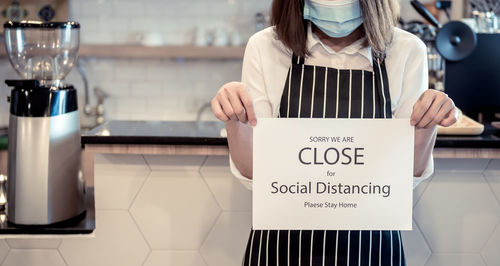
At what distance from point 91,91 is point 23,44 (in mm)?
2099

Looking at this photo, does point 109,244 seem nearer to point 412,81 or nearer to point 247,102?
point 247,102

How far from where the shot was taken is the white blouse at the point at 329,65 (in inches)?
52.9

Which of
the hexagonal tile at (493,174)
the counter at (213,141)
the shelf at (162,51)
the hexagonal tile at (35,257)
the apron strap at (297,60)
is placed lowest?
the hexagonal tile at (35,257)

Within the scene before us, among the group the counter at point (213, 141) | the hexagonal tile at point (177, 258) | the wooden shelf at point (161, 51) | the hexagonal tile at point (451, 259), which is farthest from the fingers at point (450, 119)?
the wooden shelf at point (161, 51)

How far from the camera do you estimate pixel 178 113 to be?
13.0 feet

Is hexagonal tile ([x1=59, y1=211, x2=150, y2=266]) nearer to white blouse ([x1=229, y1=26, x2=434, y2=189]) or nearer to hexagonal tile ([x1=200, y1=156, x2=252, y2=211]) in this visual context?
hexagonal tile ([x1=200, y1=156, x2=252, y2=211])

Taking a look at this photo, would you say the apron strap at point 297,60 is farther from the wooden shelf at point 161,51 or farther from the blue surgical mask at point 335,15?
the wooden shelf at point 161,51

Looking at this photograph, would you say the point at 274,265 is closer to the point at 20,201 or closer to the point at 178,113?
the point at 20,201

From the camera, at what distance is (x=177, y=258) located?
1.72 meters

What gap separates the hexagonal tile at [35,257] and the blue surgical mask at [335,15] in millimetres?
987

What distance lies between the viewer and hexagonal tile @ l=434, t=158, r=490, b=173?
1698mm

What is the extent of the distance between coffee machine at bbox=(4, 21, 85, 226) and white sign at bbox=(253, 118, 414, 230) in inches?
30.0

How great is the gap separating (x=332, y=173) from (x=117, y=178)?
73cm

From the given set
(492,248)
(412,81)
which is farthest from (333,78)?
(492,248)
